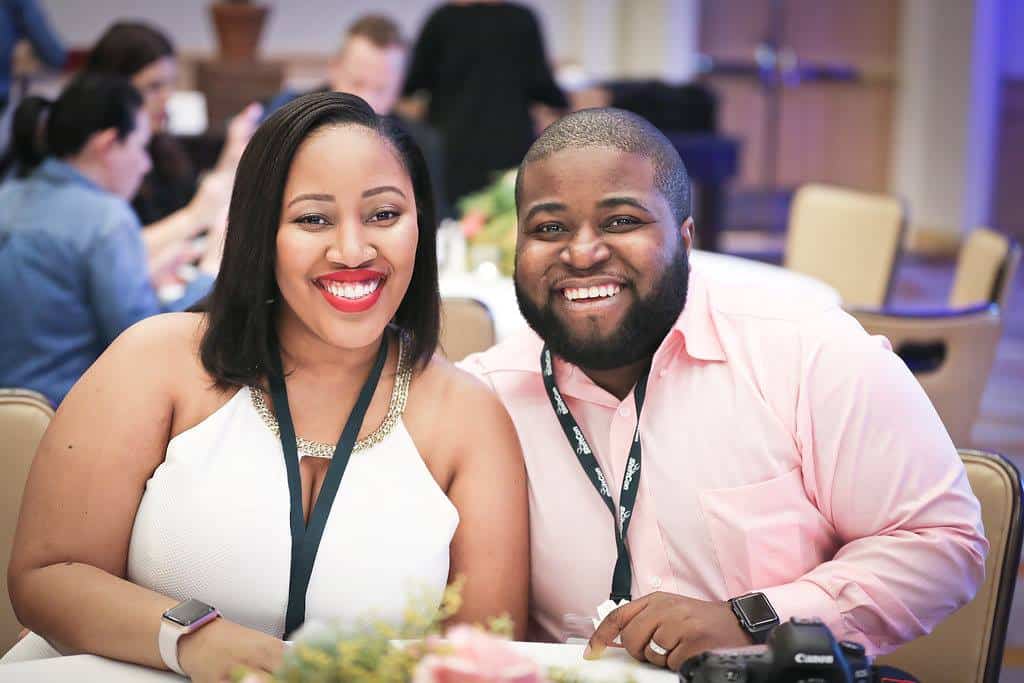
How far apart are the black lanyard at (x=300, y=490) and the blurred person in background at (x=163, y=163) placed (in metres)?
Result: 2.36

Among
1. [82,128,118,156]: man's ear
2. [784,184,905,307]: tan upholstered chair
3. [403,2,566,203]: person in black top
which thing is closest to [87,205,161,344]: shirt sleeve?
[82,128,118,156]: man's ear

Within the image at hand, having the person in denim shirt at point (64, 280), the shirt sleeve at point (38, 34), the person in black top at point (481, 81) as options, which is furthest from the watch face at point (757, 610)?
the shirt sleeve at point (38, 34)

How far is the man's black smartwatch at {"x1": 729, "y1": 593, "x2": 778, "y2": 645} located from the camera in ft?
5.75

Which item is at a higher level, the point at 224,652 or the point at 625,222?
the point at 625,222

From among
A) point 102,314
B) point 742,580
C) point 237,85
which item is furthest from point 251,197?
point 237,85

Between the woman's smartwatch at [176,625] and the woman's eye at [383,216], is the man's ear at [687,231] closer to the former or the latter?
the woman's eye at [383,216]

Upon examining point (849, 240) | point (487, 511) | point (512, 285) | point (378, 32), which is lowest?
point (849, 240)

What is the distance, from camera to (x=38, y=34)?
21.5 ft

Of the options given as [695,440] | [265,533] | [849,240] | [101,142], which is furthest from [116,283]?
[849,240]

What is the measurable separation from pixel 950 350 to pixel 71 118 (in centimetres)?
255

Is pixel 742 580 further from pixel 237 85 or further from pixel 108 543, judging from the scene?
pixel 237 85

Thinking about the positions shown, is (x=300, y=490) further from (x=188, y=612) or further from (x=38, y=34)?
(x=38, y=34)

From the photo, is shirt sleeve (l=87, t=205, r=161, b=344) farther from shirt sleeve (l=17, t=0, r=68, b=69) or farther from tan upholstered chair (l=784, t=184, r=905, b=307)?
shirt sleeve (l=17, t=0, r=68, b=69)

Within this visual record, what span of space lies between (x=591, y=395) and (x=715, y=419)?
20 centimetres
